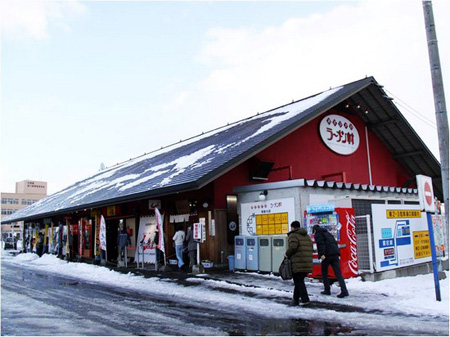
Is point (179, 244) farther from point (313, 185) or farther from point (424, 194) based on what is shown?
point (424, 194)

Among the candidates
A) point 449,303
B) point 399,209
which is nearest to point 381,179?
point 399,209

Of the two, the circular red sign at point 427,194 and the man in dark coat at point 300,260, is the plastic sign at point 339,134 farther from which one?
the man in dark coat at point 300,260

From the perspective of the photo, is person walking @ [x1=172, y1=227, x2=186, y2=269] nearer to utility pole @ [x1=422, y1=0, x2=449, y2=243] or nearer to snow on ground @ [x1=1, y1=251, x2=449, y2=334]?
snow on ground @ [x1=1, y1=251, x2=449, y2=334]

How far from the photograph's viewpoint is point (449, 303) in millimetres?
7820

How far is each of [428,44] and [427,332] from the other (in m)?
6.84

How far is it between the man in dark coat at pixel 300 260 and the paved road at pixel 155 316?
1.14 feet

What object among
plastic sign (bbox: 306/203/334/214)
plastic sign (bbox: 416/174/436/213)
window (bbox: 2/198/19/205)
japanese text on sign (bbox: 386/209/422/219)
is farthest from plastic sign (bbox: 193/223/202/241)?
window (bbox: 2/198/19/205)

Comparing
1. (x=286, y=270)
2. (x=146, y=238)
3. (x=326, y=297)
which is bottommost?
(x=326, y=297)

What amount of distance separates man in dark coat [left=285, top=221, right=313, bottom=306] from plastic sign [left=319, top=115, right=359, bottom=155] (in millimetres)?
10884

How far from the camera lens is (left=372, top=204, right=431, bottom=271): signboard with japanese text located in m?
11.1

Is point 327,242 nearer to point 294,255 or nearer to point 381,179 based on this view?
point 294,255

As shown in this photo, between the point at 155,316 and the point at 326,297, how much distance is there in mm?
3783

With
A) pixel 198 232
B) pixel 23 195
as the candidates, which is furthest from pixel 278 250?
pixel 23 195

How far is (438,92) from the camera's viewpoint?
9.66 m
